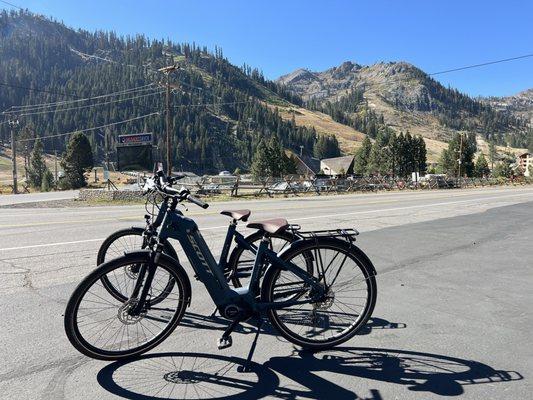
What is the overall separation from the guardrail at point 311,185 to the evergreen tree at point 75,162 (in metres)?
24.7

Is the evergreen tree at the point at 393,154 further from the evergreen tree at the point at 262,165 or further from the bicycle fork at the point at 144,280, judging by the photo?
the bicycle fork at the point at 144,280

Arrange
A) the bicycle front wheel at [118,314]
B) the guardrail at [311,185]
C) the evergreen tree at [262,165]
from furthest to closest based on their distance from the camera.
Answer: the evergreen tree at [262,165], the guardrail at [311,185], the bicycle front wheel at [118,314]

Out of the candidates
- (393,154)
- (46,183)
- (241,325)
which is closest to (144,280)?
(241,325)

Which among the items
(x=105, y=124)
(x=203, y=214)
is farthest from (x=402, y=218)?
(x=105, y=124)

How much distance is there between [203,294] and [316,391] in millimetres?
2604

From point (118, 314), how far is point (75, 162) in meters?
65.0

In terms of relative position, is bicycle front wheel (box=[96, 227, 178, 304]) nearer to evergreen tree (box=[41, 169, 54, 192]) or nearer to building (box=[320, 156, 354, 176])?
evergreen tree (box=[41, 169, 54, 192])

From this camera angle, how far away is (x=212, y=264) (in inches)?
152

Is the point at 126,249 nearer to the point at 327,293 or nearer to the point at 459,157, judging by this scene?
the point at 327,293

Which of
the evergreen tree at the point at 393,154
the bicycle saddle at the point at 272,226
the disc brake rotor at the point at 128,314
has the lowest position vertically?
the disc brake rotor at the point at 128,314

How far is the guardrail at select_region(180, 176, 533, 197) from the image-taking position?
32406mm

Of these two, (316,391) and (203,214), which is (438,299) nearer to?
(316,391)

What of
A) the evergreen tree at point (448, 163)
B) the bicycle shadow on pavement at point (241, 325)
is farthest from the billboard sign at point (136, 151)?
the evergreen tree at point (448, 163)

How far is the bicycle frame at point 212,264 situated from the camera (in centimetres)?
381
